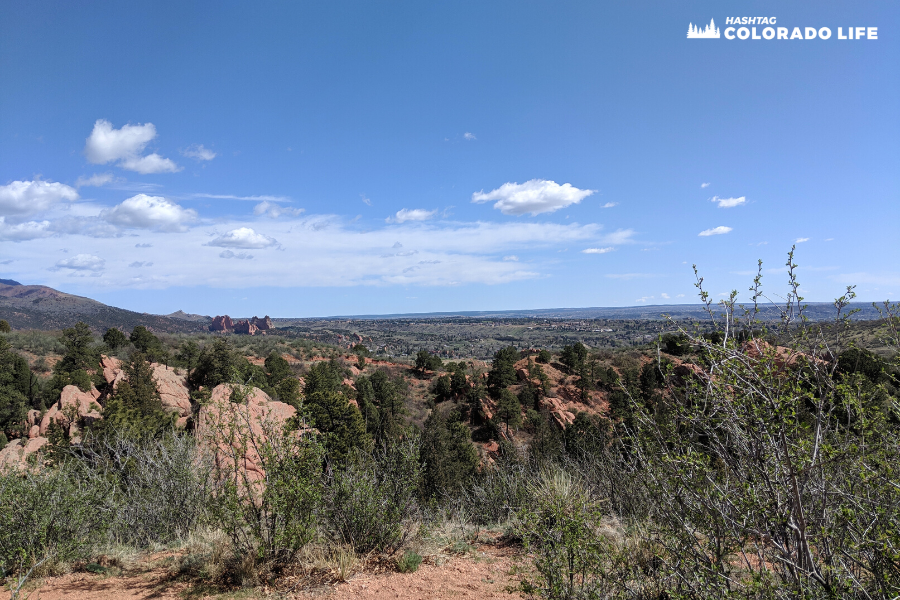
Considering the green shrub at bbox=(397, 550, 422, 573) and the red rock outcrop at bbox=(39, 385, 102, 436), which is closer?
the green shrub at bbox=(397, 550, 422, 573)

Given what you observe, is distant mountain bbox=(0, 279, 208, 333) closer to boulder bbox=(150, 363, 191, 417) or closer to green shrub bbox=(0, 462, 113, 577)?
boulder bbox=(150, 363, 191, 417)

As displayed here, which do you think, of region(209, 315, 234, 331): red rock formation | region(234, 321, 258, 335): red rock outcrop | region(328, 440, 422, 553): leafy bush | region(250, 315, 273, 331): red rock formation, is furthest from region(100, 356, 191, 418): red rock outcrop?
region(209, 315, 234, 331): red rock formation

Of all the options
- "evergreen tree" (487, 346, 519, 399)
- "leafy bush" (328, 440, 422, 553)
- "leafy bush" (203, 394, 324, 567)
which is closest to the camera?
"leafy bush" (203, 394, 324, 567)

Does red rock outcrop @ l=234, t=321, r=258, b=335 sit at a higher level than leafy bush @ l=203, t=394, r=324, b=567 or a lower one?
lower

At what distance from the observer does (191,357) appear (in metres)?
30.2

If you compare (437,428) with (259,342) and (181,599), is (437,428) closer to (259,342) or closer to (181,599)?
(181,599)

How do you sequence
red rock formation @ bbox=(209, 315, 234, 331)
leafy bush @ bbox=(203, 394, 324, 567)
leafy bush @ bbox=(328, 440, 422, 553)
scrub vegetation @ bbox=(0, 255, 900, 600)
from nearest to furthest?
scrub vegetation @ bbox=(0, 255, 900, 600) < leafy bush @ bbox=(203, 394, 324, 567) < leafy bush @ bbox=(328, 440, 422, 553) < red rock formation @ bbox=(209, 315, 234, 331)

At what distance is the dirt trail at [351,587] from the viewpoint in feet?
17.3

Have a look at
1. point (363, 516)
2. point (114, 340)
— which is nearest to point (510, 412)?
point (363, 516)

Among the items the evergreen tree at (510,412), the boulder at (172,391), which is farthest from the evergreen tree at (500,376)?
the boulder at (172,391)

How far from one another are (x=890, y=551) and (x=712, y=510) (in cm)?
100

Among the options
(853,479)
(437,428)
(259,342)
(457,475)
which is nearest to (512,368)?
(437,428)

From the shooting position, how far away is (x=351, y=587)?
5.51 meters

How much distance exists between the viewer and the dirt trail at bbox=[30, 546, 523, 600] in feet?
17.3
